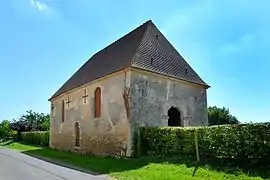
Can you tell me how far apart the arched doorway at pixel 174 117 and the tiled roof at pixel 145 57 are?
220cm

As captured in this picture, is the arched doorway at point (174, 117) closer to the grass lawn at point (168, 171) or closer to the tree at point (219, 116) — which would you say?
the grass lawn at point (168, 171)

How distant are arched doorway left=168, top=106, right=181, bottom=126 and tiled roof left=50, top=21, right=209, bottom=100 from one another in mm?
2200

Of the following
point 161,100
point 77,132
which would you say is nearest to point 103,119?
point 161,100

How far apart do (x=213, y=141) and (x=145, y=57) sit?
8088 millimetres

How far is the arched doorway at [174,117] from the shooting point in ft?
66.1

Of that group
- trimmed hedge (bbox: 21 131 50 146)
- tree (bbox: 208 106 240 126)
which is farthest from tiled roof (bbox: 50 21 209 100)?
tree (bbox: 208 106 240 126)

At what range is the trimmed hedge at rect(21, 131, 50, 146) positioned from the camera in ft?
106

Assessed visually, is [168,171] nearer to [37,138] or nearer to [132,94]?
[132,94]

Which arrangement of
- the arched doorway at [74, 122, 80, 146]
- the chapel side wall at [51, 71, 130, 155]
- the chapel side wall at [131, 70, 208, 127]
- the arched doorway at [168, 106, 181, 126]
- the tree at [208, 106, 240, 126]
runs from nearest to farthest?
1. the chapel side wall at [131, 70, 208, 127]
2. the chapel side wall at [51, 71, 130, 155]
3. the arched doorway at [168, 106, 181, 126]
4. the arched doorway at [74, 122, 80, 146]
5. the tree at [208, 106, 240, 126]

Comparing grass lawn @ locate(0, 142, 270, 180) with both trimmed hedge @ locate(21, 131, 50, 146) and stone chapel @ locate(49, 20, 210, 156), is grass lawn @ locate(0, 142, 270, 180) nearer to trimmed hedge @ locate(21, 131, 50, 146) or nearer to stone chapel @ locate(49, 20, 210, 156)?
stone chapel @ locate(49, 20, 210, 156)

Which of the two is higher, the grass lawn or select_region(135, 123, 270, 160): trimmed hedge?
select_region(135, 123, 270, 160): trimmed hedge

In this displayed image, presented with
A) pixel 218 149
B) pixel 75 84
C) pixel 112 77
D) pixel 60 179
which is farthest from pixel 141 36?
pixel 60 179

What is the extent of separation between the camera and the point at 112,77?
1914 cm

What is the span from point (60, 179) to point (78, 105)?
1335 centimetres
